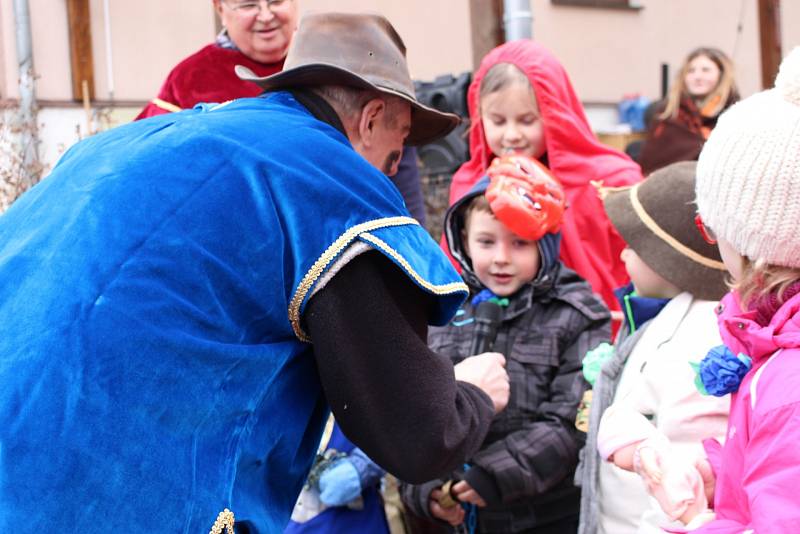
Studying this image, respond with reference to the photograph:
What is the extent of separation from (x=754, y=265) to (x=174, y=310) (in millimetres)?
1069

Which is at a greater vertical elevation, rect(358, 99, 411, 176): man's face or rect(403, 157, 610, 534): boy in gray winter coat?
rect(358, 99, 411, 176): man's face

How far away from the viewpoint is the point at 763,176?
2070 millimetres

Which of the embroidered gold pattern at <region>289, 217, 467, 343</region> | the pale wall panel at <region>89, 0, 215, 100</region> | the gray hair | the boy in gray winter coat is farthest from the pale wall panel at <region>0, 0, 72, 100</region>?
the embroidered gold pattern at <region>289, 217, 467, 343</region>

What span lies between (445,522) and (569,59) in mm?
8404

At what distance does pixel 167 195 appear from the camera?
2.04 m

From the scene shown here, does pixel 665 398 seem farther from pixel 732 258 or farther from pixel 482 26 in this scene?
pixel 482 26

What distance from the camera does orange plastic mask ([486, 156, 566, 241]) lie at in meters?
3.59

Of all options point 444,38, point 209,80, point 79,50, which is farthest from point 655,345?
point 444,38

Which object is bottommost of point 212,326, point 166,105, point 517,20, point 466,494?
point 466,494

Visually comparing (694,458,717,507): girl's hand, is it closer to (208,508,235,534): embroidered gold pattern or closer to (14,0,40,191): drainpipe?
(208,508,235,534): embroidered gold pattern

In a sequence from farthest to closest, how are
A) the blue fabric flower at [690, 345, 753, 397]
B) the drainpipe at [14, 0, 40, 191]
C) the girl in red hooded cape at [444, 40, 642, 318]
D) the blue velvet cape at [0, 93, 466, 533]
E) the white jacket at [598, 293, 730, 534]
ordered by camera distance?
the drainpipe at [14, 0, 40, 191] → the girl in red hooded cape at [444, 40, 642, 318] → the white jacket at [598, 293, 730, 534] → the blue fabric flower at [690, 345, 753, 397] → the blue velvet cape at [0, 93, 466, 533]

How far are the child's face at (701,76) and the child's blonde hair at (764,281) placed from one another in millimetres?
4378

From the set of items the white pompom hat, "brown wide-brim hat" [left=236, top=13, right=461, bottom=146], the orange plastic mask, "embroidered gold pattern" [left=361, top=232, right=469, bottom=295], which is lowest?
the orange plastic mask

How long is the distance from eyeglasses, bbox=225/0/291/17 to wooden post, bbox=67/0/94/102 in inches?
215
